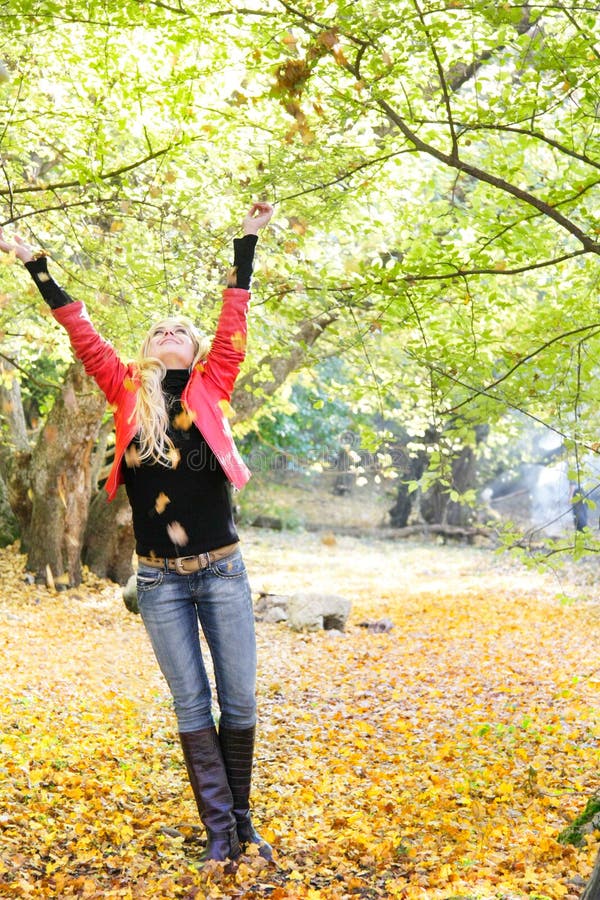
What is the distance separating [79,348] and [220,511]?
83 centimetres

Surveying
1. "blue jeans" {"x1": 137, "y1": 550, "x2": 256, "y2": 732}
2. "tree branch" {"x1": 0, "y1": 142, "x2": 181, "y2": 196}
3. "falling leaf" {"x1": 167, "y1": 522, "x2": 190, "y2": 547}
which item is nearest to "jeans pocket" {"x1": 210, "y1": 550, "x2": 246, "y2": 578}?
"blue jeans" {"x1": 137, "y1": 550, "x2": 256, "y2": 732}

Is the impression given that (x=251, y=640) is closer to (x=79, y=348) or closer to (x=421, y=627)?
(x=79, y=348)

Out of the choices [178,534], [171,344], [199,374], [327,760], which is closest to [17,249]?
[171,344]

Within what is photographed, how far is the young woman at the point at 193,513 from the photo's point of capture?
323 cm

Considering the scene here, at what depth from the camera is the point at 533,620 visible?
37.6 ft

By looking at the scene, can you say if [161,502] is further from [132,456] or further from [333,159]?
[333,159]

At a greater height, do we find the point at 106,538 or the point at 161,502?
the point at 161,502

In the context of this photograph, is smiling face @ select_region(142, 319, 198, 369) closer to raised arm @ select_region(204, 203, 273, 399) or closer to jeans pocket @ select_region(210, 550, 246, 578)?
raised arm @ select_region(204, 203, 273, 399)

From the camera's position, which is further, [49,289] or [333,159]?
[333,159]

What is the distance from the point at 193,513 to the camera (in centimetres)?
323


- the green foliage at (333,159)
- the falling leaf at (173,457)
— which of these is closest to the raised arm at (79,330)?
the falling leaf at (173,457)

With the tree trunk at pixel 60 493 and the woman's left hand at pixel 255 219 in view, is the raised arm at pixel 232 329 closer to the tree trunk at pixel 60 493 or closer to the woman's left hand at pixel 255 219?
the woman's left hand at pixel 255 219

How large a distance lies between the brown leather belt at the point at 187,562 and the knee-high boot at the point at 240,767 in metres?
0.69

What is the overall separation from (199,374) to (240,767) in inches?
60.6
